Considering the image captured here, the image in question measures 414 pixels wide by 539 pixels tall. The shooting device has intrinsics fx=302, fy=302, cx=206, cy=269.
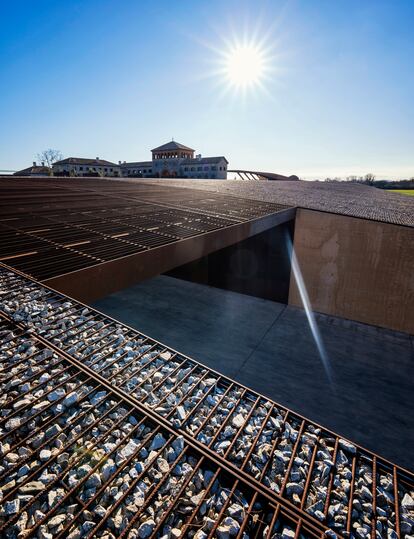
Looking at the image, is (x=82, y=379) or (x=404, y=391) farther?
(x=404, y=391)

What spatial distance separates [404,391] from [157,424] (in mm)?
7596

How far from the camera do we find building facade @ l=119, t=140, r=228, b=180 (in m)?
58.8

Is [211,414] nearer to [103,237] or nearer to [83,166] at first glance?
[103,237]

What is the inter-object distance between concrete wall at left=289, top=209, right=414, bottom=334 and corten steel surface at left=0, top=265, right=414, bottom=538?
1008 centimetres

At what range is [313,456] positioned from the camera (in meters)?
2.21

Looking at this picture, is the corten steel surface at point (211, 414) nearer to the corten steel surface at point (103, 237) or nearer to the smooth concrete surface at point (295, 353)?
the corten steel surface at point (103, 237)

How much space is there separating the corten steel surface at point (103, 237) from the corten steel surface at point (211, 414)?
0.53 meters

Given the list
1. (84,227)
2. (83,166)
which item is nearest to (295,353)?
(84,227)

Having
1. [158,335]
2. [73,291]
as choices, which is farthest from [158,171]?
[73,291]

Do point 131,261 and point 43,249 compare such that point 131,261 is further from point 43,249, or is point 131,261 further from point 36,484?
point 36,484

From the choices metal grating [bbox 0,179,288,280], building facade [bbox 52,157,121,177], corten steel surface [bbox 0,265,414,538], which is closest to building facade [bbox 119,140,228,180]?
building facade [bbox 52,157,121,177]

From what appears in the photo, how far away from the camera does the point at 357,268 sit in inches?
452

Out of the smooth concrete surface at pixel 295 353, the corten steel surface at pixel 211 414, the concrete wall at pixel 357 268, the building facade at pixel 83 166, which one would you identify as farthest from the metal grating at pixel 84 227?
the building facade at pixel 83 166

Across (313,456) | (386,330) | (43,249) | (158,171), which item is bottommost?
(386,330)
